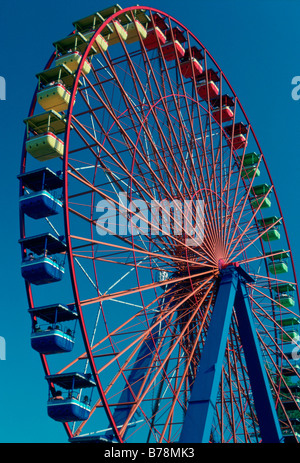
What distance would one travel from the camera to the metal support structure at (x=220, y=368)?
37.8 feet

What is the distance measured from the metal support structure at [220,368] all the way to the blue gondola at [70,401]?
2079mm

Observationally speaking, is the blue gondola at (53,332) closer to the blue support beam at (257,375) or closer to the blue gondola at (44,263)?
the blue gondola at (44,263)

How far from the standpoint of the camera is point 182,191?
53.5 feet

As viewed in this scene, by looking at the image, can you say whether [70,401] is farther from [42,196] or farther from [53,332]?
[42,196]

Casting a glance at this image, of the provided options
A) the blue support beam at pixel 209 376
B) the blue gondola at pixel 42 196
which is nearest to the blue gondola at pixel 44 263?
Result: the blue gondola at pixel 42 196

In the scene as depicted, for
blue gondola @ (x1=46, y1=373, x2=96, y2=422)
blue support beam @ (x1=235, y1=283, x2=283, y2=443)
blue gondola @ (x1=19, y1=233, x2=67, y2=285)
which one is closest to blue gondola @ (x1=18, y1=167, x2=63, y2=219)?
blue gondola @ (x1=19, y1=233, x2=67, y2=285)

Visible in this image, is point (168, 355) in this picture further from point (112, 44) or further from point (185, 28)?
point (185, 28)

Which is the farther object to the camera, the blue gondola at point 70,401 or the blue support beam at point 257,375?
the blue support beam at point 257,375

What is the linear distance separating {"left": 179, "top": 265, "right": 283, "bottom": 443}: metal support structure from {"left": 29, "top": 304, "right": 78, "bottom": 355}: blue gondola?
281 cm

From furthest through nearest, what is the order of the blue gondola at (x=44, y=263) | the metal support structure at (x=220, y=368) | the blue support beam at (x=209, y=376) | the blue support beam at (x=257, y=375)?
the blue support beam at (x=257, y=375), the blue gondola at (x=44, y=263), the metal support structure at (x=220, y=368), the blue support beam at (x=209, y=376)

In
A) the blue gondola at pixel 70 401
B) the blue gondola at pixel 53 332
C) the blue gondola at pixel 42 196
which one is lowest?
the blue gondola at pixel 70 401

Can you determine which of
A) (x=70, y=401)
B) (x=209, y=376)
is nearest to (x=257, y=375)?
(x=209, y=376)

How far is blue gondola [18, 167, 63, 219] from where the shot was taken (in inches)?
512

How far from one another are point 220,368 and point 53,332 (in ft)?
11.4
